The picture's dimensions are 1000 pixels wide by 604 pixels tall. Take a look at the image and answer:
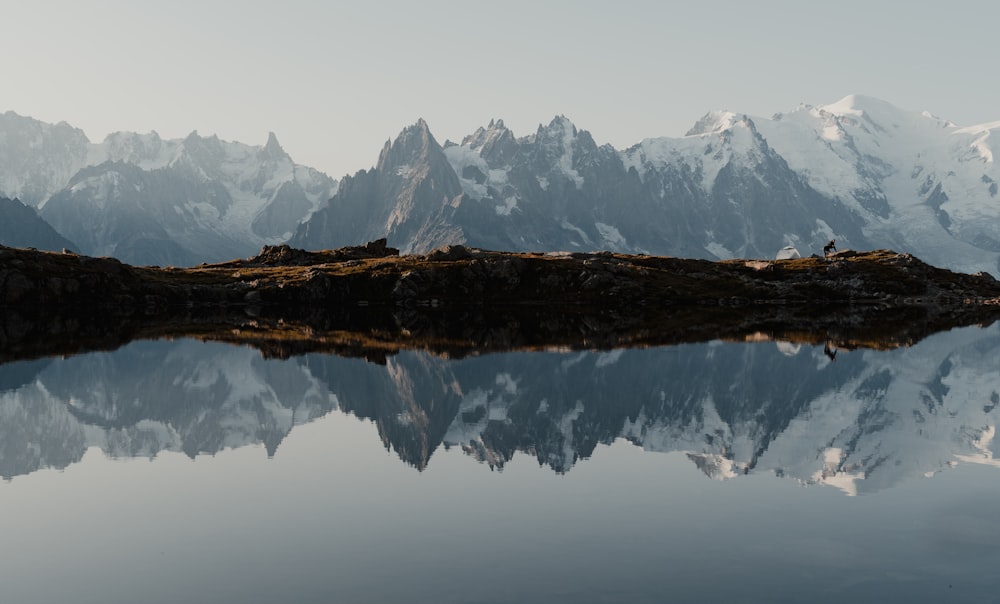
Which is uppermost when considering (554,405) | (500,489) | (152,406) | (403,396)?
(152,406)

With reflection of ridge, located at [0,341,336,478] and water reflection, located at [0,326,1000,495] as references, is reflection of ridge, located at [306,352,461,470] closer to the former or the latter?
water reflection, located at [0,326,1000,495]

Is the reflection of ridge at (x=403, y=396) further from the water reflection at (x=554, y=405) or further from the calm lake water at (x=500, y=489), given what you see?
the calm lake water at (x=500, y=489)

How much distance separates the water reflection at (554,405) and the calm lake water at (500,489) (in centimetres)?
35

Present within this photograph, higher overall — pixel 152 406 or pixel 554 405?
pixel 152 406

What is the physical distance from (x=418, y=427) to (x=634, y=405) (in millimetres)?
16693

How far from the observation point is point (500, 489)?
39.8 meters

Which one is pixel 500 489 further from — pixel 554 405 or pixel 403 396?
pixel 403 396

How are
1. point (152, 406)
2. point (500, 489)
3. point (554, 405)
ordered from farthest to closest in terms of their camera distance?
point (152, 406) → point (554, 405) → point (500, 489)

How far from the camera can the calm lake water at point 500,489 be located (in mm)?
27906

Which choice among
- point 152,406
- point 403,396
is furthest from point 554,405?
point 152,406

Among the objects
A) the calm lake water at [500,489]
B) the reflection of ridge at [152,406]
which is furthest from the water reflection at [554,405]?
the calm lake water at [500,489]

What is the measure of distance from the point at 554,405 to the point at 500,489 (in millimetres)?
25218

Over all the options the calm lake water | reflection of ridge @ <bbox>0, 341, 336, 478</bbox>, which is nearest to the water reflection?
reflection of ridge @ <bbox>0, 341, 336, 478</bbox>

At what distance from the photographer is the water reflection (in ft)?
157
